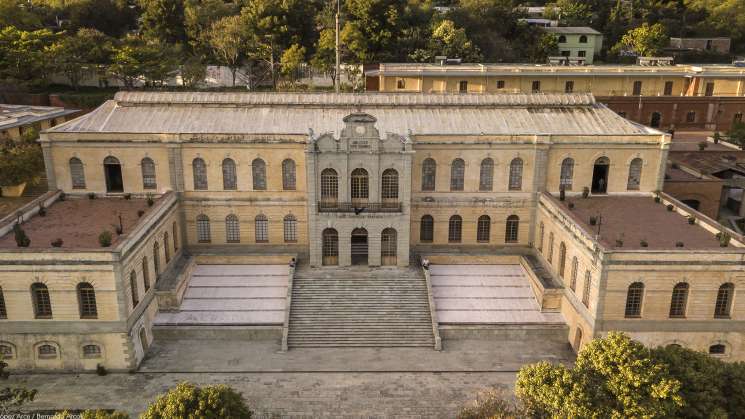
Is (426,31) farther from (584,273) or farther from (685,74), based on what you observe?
(584,273)

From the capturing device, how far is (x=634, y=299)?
3578 cm

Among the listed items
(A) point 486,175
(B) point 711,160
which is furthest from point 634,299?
(B) point 711,160

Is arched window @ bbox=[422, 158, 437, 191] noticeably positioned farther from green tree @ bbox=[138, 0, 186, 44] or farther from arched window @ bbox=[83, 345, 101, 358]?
green tree @ bbox=[138, 0, 186, 44]

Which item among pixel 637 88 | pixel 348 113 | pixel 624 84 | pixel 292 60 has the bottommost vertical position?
pixel 637 88

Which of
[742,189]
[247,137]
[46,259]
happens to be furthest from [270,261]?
[742,189]

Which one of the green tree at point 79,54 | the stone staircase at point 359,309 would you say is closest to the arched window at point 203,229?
the stone staircase at point 359,309

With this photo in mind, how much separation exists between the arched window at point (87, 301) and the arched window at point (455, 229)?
81.5 ft

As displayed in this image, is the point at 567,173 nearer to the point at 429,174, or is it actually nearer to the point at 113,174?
the point at 429,174

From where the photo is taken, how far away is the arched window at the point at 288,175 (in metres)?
45.3

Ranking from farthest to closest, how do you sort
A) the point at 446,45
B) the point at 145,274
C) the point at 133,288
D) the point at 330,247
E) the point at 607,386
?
the point at 446,45
the point at 330,247
the point at 145,274
the point at 133,288
the point at 607,386

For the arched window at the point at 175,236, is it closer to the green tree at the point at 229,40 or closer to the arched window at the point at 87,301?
the arched window at the point at 87,301

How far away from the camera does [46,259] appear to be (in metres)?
34.2

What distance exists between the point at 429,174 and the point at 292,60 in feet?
131

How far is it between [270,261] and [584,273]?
71.6 feet
